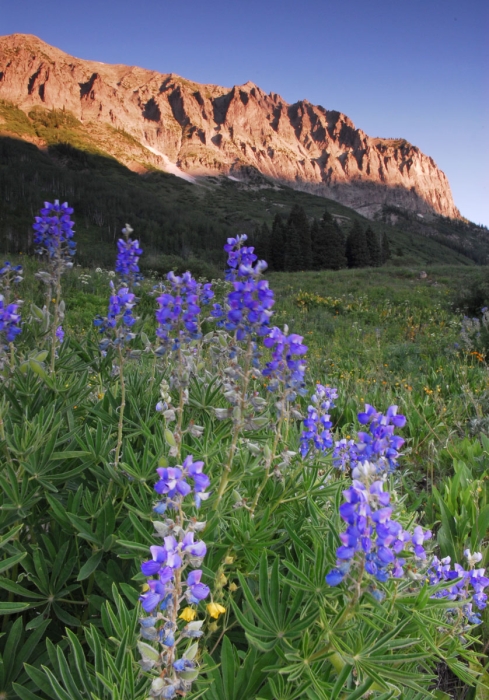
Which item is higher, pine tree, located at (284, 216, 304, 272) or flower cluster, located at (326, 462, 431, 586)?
pine tree, located at (284, 216, 304, 272)

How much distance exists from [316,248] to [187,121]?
158245 mm

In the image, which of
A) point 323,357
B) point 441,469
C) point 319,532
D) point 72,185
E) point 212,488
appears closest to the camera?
point 319,532

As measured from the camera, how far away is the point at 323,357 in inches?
290

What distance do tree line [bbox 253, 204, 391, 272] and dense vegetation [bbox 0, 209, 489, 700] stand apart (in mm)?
44634

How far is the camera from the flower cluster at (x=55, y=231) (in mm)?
2658

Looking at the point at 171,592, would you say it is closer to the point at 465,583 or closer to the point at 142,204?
the point at 465,583

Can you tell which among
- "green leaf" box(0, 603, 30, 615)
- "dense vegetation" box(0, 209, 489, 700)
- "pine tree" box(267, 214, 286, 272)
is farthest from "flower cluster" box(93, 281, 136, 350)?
"pine tree" box(267, 214, 286, 272)

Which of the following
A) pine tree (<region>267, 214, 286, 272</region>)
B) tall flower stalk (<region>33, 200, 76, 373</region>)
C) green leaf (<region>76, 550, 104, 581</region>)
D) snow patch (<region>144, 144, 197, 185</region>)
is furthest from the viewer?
snow patch (<region>144, 144, 197, 185</region>)

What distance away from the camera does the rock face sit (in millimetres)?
144500

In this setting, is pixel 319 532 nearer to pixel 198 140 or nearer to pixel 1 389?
pixel 1 389

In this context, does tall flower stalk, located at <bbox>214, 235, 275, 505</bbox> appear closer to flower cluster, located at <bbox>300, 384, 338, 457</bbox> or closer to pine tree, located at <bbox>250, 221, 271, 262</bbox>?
flower cluster, located at <bbox>300, 384, 338, 457</bbox>

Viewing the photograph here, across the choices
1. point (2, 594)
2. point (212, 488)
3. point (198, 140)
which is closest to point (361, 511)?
point (212, 488)

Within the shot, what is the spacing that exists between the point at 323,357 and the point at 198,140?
7379 inches

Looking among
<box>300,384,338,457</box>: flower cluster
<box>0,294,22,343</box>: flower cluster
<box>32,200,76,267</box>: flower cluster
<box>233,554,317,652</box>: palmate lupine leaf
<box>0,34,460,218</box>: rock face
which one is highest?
<box>0,34,460,218</box>: rock face
